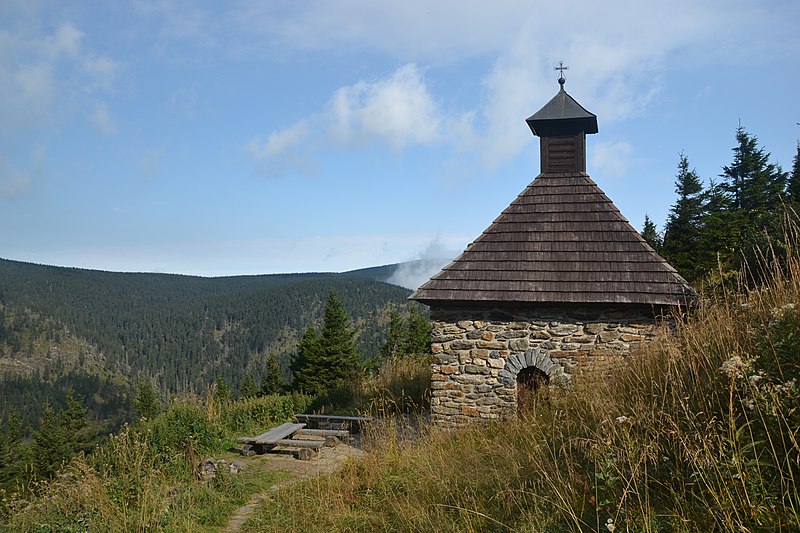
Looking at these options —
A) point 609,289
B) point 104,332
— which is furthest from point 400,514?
point 104,332

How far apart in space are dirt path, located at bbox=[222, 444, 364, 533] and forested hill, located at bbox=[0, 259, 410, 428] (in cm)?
11218

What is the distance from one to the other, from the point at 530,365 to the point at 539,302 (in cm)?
109

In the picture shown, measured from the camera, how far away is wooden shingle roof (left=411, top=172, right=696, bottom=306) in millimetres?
8672

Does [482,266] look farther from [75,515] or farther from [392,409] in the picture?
[75,515]

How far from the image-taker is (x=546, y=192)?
10.3 meters

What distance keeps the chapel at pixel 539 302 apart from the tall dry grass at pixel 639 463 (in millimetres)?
2437

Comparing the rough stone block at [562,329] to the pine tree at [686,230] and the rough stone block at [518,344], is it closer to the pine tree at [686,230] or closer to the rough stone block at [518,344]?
the rough stone block at [518,344]

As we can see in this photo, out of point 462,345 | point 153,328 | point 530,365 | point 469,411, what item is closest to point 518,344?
point 530,365

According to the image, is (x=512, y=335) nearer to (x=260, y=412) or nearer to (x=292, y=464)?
(x=292, y=464)

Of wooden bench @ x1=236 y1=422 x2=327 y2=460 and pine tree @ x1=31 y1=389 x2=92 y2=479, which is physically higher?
wooden bench @ x1=236 y1=422 x2=327 y2=460

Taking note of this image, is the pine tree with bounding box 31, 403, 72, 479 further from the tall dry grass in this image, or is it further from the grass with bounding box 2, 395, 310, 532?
the tall dry grass

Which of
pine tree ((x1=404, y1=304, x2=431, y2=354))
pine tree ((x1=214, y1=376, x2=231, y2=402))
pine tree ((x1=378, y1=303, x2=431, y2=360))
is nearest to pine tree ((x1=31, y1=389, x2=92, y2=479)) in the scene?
pine tree ((x1=214, y1=376, x2=231, y2=402))

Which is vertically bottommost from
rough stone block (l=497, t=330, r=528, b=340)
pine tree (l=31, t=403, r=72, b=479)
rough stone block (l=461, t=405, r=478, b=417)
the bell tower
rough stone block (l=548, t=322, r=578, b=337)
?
pine tree (l=31, t=403, r=72, b=479)

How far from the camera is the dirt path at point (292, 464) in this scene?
21.9 ft
